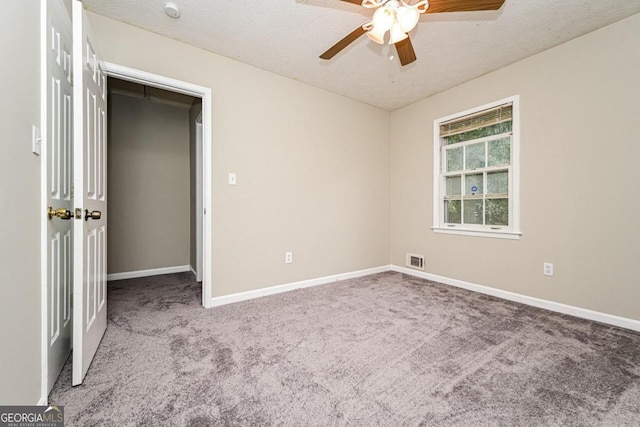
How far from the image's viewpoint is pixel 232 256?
2732 millimetres

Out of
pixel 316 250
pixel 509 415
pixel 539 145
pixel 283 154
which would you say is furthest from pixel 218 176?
pixel 539 145

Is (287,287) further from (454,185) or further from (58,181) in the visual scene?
(454,185)

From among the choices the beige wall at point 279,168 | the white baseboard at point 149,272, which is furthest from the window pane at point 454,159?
the white baseboard at point 149,272

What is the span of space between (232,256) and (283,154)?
1.29m

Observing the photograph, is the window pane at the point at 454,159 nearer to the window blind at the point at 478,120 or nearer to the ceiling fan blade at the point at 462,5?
the window blind at the point at 478,120

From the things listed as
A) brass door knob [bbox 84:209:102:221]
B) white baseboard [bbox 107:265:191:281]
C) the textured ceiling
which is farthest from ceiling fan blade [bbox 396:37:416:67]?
white baseboard [bbox 107:265:191:281]

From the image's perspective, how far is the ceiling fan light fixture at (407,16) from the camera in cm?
150

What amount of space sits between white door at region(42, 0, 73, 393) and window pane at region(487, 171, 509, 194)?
3.73 m

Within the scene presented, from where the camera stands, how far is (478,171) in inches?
123

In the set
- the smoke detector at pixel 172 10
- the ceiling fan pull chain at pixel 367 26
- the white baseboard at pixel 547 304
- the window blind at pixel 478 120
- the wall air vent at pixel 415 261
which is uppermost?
the smoke detector at pixel 172 10

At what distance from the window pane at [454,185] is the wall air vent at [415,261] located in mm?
968

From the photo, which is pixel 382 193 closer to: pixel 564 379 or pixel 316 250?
pixel 316 250

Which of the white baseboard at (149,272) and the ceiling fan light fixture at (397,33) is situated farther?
the white baseboard at (149,272)

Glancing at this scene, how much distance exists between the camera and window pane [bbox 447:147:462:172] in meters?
3.35
